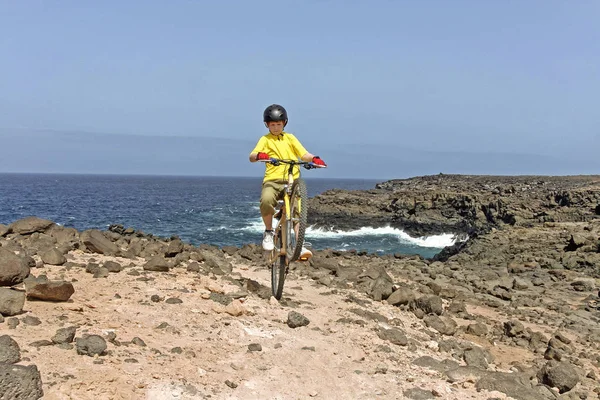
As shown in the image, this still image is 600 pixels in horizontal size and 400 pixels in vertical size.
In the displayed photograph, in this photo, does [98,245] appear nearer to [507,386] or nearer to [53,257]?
[53,257]

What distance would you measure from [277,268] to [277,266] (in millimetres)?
48

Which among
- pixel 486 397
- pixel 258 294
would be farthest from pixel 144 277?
pixel 486 397

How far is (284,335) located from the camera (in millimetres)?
6738

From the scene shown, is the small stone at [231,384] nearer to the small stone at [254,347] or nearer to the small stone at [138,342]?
the small stone at [254,347]

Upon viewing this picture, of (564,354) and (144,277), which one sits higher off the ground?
(144,277)

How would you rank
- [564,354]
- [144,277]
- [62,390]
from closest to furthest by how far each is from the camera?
[62,390] < [144,277] < [564,354]

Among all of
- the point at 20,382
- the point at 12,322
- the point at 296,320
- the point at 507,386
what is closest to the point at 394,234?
the point at 296,320

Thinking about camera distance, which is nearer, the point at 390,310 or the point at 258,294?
the point at 258,294

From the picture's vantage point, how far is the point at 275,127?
7555 mm

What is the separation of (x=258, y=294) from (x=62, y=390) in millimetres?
4400

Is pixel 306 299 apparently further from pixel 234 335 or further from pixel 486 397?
pixel 486 397

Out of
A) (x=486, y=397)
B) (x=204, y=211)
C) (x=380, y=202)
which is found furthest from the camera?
(x=204, y=211)

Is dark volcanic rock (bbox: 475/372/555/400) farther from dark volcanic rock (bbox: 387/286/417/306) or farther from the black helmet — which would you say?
the black helmet

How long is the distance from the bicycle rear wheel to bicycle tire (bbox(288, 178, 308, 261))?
0.34 metres
